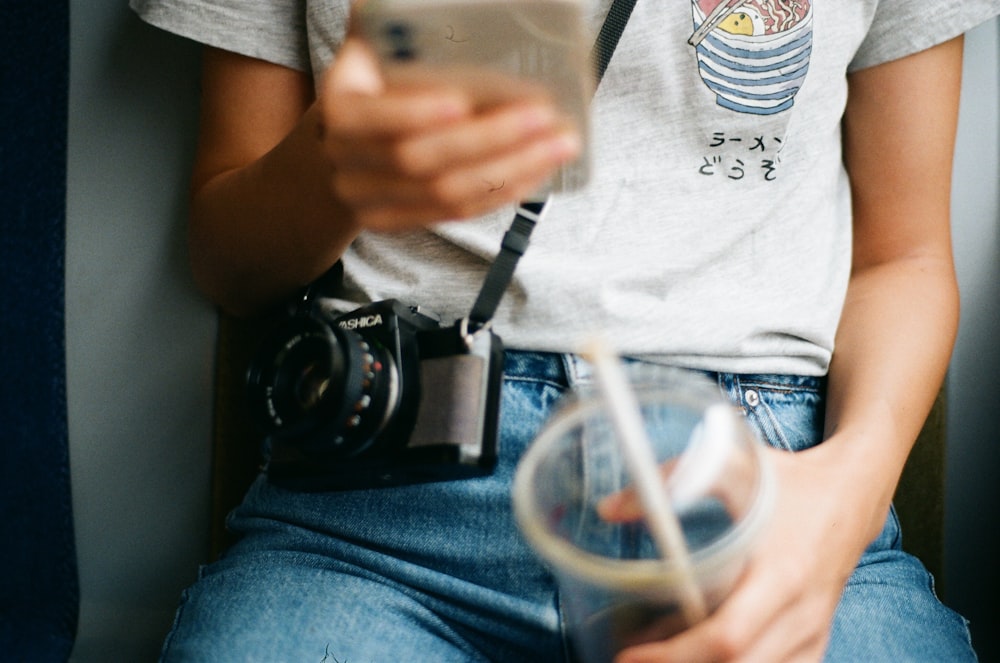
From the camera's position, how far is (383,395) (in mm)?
412

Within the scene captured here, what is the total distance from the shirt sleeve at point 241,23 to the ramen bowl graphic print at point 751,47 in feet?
0.86

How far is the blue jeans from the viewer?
17.2 inches

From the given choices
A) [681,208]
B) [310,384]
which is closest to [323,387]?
[310,384]

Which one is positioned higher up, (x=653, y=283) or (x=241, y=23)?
(x=241, y=23)

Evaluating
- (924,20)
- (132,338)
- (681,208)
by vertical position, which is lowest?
(132,338)

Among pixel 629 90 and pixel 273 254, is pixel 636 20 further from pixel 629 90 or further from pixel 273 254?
pixel 273 254

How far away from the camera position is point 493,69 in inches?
12.6

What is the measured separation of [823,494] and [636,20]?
0.28m

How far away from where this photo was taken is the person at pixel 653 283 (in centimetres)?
44

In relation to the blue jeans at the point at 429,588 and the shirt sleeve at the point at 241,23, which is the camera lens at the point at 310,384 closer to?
the blue jeans at the point at 429,588

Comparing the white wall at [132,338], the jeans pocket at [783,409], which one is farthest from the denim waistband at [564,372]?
the white wall at [132,338]

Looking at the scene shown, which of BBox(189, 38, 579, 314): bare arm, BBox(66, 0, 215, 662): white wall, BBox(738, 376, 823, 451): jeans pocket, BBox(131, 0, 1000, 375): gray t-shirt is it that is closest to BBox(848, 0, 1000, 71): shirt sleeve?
BBox(131, 0, 1000, 375): gray t-shirt

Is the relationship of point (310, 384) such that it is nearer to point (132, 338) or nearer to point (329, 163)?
point (329, 163)

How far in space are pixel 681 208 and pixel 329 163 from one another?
22 centimetres
